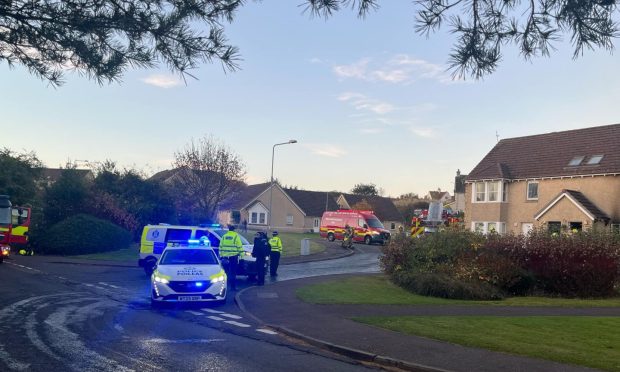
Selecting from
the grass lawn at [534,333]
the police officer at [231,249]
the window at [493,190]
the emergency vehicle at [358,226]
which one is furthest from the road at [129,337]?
the emergency vehicle at [358,226]

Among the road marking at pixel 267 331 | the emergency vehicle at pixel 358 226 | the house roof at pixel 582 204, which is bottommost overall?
the road marking at pixel 267 331

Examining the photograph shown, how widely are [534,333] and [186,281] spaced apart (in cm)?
798

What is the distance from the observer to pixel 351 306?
14.2 metres

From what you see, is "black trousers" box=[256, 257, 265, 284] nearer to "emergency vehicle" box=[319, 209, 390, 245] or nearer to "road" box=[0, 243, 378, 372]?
"road" box=[0, 243, 378, 372]

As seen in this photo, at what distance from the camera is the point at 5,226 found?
28797mm

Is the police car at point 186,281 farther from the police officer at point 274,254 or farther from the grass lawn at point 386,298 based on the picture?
the police officer at point 274,254

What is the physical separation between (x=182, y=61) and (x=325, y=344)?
5.16m

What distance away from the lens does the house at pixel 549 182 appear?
32.5m

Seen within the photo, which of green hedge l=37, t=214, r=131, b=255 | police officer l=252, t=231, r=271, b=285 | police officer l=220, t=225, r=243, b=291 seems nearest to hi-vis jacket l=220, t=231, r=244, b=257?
police officer l=220, t=225, r=243, b=291

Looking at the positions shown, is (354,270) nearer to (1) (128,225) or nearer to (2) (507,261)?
(2) (507,261)

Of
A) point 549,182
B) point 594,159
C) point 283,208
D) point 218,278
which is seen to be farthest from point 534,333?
point 283,208

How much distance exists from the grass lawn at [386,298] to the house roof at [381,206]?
2567 inches

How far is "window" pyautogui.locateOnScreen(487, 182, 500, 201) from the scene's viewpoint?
38.5 m

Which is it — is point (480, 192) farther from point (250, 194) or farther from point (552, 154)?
point (250, 194)
